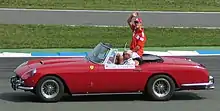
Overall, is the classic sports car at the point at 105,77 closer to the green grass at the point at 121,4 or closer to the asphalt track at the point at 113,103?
the asphalt track at the point at 113,103

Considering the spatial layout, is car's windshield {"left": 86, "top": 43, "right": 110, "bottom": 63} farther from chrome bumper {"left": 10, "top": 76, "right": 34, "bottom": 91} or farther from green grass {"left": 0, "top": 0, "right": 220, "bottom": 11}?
green grass {"left": 0, "top": 0, "right": 220, "bottom": 11}

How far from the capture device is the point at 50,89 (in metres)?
11.8

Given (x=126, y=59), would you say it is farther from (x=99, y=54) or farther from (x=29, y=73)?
(x=29, y=73)

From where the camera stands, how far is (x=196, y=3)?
35.6 m

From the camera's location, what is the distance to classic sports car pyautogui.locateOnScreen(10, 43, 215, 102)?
38.5 ft

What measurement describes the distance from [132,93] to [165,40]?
1275cm

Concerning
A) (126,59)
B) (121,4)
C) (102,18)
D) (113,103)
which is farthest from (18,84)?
(121,4)

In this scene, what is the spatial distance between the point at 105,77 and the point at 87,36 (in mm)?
13241

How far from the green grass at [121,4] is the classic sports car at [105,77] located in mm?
20295

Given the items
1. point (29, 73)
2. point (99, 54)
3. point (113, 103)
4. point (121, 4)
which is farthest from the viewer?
point (121, 4)

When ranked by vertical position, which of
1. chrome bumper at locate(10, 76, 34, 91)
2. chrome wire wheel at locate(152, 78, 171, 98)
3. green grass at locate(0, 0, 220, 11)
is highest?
green grass at locate(0, 0, 220, 11)

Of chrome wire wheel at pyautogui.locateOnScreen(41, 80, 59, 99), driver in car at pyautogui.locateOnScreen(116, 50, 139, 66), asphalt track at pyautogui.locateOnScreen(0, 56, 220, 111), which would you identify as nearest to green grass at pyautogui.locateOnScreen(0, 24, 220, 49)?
asphalt track at pyautogui.locateOnScreen(0, 56, 220, 111)

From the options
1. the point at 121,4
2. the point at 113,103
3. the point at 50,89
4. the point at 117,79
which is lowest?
the point at 113,103

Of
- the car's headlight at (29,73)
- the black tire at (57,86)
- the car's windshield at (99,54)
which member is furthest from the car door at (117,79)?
the car's headlight at (29,73)
